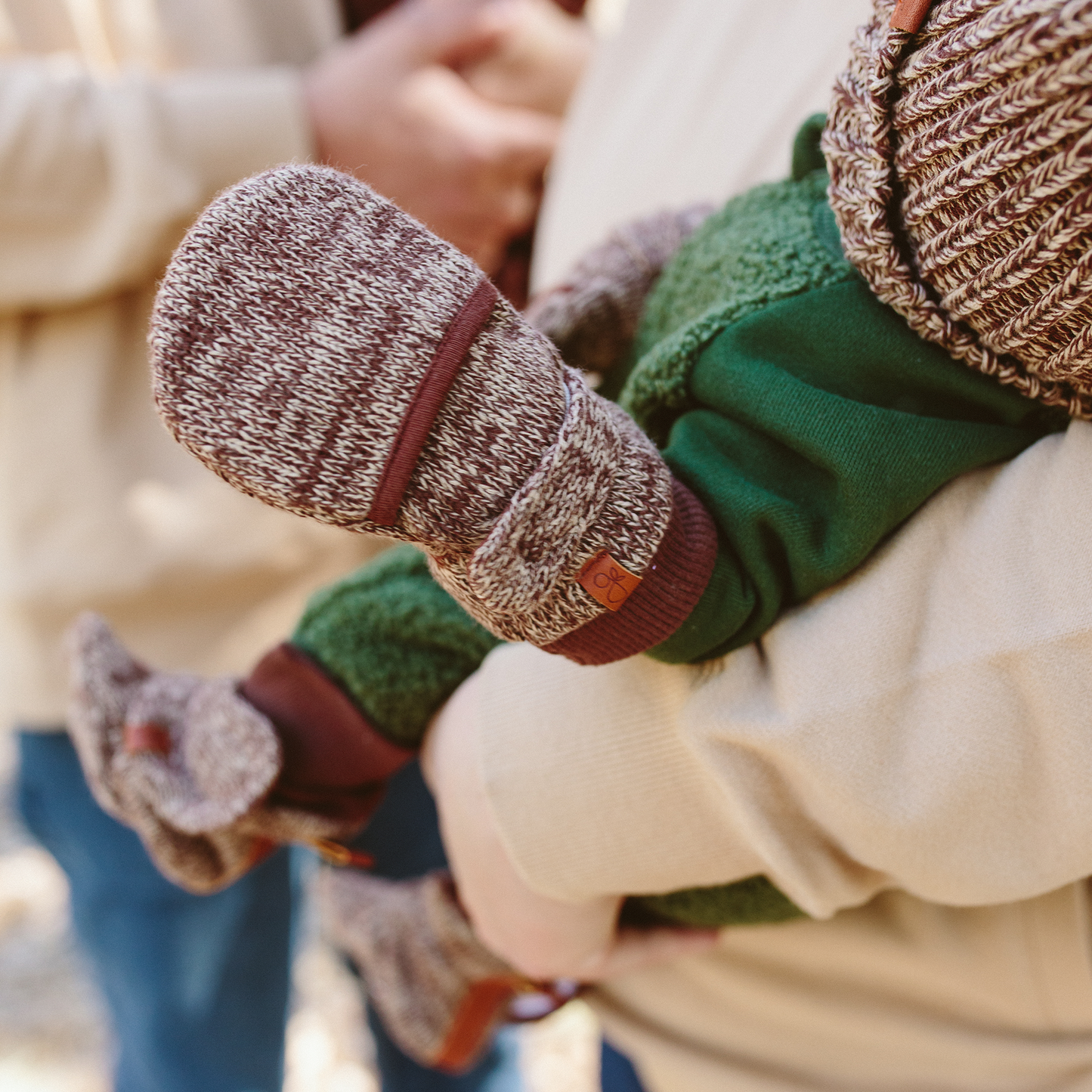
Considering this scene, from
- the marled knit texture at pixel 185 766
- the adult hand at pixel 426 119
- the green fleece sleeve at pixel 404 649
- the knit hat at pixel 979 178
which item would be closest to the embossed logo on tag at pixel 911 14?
the knit hat at pixel 979 178

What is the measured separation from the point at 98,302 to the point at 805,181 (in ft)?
2.21

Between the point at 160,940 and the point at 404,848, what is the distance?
0.91 feet

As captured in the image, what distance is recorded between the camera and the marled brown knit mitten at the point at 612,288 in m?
0.59

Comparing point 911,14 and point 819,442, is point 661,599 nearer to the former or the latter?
point 819,442

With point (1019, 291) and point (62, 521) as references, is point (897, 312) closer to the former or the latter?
point (1019, 291)

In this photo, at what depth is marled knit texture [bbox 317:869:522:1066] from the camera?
2.25 ft

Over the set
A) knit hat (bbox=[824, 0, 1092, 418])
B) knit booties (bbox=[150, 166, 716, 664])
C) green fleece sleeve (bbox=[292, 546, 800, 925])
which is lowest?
green fleece sleeve (bbox=[292, 546, 800, 925])

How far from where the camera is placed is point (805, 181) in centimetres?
49

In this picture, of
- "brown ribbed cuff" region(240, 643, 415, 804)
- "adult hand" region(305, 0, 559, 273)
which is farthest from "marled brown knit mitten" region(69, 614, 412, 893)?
"adult hand" region(305, 0, 559, 273)

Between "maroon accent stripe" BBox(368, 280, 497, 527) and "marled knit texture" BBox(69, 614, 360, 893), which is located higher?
"maroon accent stripe" BBox(368, 280, 497, 527)

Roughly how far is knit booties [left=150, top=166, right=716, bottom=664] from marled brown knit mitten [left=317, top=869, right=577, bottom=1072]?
40cm

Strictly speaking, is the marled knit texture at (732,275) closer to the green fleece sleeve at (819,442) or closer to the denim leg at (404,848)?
the green fleece sleeve at (819,442)

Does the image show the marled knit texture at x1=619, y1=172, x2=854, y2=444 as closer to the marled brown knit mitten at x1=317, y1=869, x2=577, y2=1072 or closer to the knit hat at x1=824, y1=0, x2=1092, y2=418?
the knit hat at x1=824, y1=0, x2=1092, y2=418

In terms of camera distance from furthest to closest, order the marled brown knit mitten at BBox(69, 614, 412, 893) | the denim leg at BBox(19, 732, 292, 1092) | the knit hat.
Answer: the denim leg at BBox(19, 732, 292, 1092), the marled brown knit mitten at BBox(69, 614, 412, 893), the knit hat
